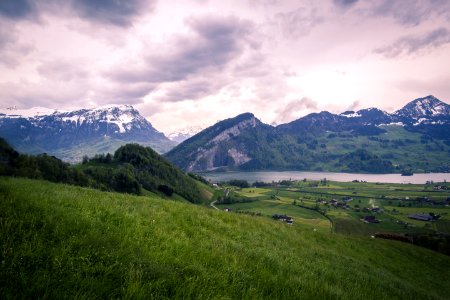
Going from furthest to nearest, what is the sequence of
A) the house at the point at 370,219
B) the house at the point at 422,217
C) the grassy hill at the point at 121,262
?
the house at the point at 422,217, the house at the point at 370,219, the grassy hill at the point at 121,262

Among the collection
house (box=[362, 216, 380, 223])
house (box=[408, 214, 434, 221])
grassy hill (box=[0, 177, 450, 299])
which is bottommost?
house (box=[362, 216, 380, 223])

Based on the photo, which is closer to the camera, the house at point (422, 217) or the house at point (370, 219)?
the house at point (370, 219)

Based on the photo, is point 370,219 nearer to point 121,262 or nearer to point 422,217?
point 422,217

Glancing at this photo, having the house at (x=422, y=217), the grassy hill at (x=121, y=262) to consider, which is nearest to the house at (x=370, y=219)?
the house at (x=422, y=217)

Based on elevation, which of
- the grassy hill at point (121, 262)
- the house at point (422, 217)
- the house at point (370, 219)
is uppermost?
the grassy hill at point (121, 262)

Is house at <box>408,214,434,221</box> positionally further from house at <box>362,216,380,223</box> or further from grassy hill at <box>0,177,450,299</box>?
grassy hill at <box>0,177,450,299</box>

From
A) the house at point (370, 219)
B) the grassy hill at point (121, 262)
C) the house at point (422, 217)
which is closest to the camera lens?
the grassy hill at point (121, 262)

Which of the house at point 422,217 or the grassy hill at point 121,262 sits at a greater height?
the grassy hill at point 121,262

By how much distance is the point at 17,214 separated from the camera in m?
7.65

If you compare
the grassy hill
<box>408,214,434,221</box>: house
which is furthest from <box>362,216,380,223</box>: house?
the grassy hill

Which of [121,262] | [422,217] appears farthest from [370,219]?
[121,262]

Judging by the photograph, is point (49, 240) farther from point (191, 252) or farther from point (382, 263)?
point (382, 263)

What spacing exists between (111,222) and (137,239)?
1.80 metres

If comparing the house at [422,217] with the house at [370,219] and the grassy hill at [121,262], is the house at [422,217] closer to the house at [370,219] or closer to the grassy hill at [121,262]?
the house at [370,219]
